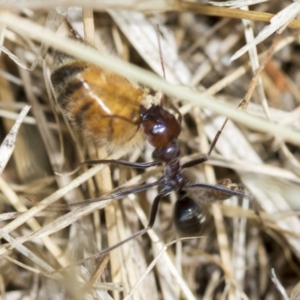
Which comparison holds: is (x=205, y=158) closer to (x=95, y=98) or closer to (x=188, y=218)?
(x=188, y=218)

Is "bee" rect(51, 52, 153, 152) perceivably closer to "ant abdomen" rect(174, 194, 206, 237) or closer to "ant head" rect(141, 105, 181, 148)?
"ant head" rect(141, 105, 181, 148)

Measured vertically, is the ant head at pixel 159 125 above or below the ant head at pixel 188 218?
above

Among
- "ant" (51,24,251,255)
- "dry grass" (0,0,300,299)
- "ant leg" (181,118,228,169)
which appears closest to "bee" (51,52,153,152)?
"ant" (51,24,251,255)

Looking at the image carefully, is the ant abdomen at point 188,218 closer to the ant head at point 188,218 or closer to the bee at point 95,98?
the ant head at point 188,218

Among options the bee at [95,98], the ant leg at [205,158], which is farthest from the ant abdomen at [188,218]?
the bee at [95,98]

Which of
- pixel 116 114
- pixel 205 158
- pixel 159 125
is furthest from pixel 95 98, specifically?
pixel 205 158

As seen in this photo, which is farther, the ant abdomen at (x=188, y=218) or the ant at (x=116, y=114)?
the ant abdomen at (x=188, y=218)

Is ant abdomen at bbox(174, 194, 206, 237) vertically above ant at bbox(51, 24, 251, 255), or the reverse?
ant at bbox(51, 24, 251, 255)
